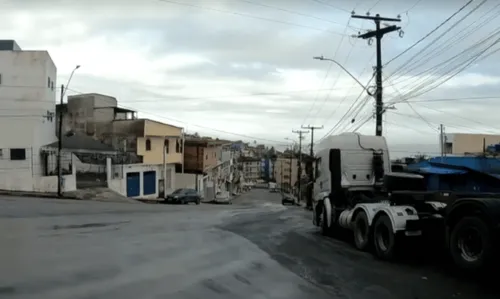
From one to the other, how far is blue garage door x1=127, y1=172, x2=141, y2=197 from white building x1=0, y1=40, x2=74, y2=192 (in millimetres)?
9580

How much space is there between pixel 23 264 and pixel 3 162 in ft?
122

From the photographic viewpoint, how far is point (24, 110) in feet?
149

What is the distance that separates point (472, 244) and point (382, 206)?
340 centimetres

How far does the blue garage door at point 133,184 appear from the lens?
53906 millimetres

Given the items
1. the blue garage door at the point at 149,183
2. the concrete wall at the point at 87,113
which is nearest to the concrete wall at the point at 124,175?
the blue garage door at the point at 149,183

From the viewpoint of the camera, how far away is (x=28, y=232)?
49.7ft

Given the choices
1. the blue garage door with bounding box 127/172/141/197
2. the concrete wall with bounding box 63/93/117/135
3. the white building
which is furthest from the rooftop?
the concrete wall with bounding box 63/93/117/135

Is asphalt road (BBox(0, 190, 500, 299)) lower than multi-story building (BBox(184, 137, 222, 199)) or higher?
lower

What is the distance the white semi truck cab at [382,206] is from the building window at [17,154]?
108 ft

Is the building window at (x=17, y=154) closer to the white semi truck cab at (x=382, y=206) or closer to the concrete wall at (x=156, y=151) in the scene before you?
the concrete wall at (x=156, y=151)

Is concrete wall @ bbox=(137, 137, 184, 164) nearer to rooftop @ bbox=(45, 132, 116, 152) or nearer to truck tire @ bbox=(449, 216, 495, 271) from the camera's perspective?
rooftop @ bbox=(45, 132, 116, 152)

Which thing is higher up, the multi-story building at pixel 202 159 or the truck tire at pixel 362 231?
the multi-story building at pixel 202 159

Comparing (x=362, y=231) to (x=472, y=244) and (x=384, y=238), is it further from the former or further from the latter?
(x=472, y=244)

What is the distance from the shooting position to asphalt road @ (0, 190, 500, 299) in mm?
8183
